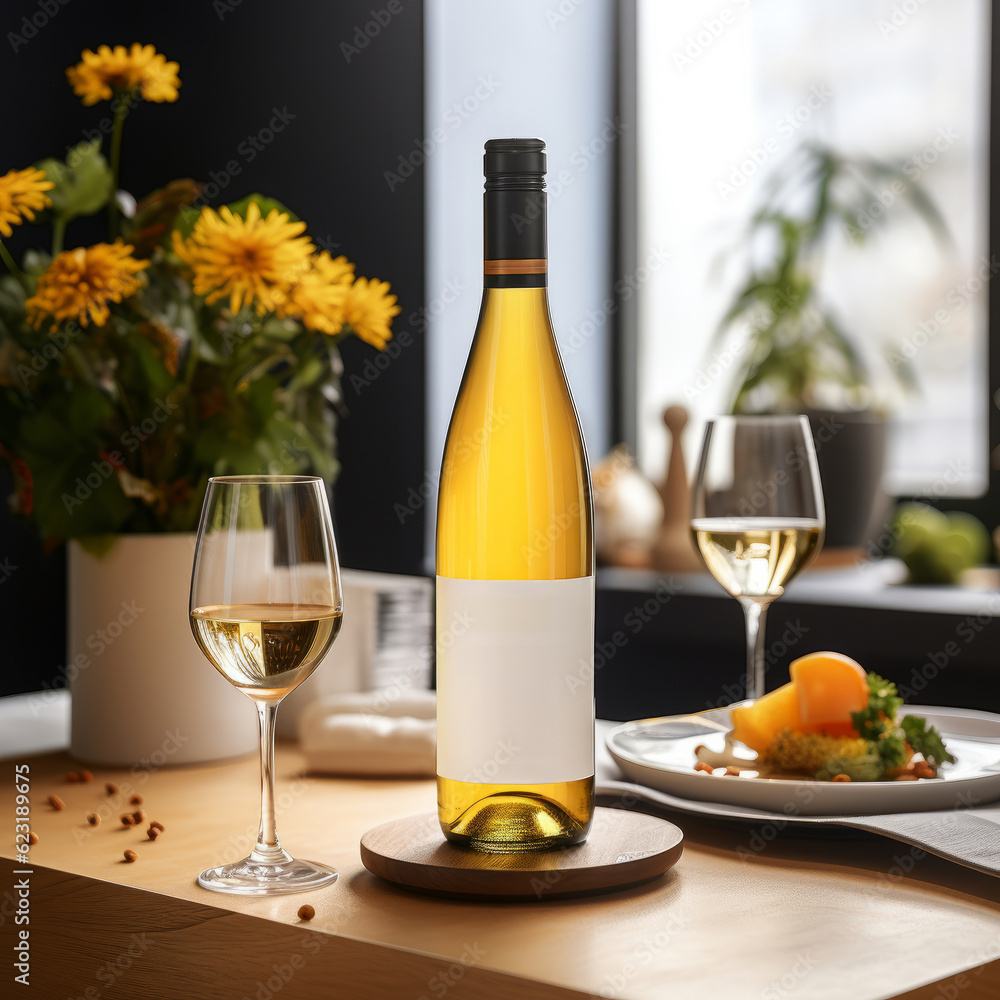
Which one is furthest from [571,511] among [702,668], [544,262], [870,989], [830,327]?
[830,327]

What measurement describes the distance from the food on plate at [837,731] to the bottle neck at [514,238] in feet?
1.06

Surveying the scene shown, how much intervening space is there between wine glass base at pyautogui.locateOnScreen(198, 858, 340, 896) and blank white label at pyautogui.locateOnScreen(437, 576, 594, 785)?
0.30 feet

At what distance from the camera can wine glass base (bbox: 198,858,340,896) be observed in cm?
69

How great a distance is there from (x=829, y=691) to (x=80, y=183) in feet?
2.41

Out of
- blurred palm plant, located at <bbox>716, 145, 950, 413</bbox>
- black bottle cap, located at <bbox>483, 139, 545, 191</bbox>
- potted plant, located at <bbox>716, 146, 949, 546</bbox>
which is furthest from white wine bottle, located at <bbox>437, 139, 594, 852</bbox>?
blurred palm plant, located at <bbox>716, 145, 950, 413</bbox>

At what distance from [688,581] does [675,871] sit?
1700 mm

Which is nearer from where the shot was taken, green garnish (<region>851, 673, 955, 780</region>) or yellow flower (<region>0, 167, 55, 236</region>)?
green garnish (<region>851, 673, 955, 780</region>)

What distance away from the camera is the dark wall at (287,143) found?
2072 millimetres

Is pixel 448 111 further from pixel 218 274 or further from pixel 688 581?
pixel 218 274

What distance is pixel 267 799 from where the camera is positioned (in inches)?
28.7

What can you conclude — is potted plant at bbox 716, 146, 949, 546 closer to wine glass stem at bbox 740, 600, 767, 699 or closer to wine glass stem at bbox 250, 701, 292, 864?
wine glass stem at bbox 740, 600, 767, 699

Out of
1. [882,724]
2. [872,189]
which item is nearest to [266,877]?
[882,724]

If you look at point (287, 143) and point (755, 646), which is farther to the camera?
point (287, 143)

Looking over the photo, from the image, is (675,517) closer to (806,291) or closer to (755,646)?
(806,291)
